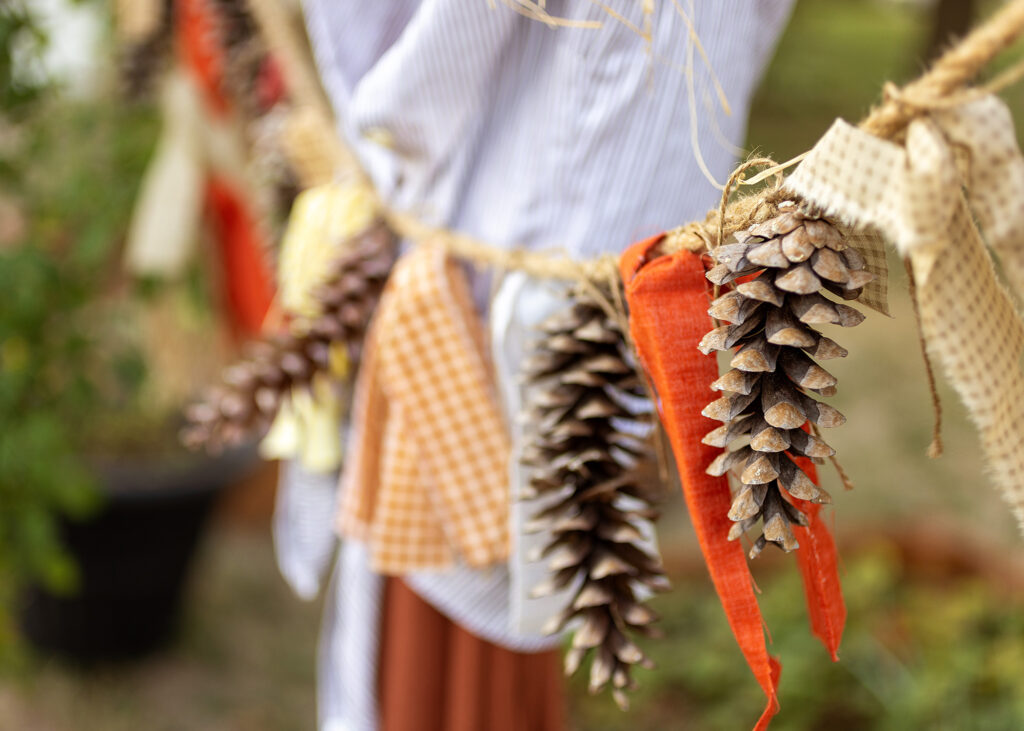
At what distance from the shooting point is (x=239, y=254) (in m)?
0.96

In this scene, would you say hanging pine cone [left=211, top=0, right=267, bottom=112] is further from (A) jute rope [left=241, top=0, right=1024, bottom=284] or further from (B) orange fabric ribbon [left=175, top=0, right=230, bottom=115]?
(A) jute rope [left=241, top=0, right=1024, bottom=284]

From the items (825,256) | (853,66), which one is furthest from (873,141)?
(853,66)

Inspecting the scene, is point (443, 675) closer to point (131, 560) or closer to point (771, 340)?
point (771, 340)

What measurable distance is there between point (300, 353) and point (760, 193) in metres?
0.30

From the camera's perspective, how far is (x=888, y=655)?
42.8 inches

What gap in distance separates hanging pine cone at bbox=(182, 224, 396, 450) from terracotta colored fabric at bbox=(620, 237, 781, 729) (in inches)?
9.2

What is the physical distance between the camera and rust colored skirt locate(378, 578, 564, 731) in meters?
0.56

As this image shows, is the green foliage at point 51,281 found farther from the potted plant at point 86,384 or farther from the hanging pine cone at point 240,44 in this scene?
the hanging pine cone at point 240,44

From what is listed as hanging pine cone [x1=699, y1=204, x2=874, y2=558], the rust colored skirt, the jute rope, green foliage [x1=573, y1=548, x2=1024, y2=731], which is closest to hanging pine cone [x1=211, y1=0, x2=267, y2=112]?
the jute rope

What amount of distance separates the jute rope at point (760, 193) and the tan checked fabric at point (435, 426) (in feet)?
0.08

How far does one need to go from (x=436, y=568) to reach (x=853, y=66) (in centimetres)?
301

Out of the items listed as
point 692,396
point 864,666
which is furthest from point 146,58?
point 864,666

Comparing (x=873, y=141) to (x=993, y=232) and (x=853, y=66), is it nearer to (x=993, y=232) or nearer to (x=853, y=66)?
(x=993, y=232)

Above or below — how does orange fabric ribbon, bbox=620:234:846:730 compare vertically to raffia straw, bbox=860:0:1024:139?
below
